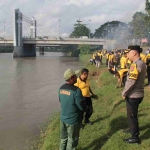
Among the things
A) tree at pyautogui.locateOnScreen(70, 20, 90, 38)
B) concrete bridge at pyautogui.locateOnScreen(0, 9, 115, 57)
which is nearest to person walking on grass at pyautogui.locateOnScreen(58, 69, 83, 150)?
concrete bridge at pyautogui.locateOnScreen(0, 9, 115, 57)

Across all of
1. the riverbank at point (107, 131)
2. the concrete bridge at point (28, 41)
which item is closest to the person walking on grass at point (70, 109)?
the riverbank at point (107, 131)

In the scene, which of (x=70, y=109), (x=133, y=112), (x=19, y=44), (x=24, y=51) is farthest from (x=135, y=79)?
(x=24, y=51)

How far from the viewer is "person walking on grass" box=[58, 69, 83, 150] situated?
14.2 feet

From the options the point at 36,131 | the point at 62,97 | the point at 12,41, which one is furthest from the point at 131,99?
the point at 12,41

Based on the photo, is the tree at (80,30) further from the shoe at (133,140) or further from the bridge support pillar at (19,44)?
the shoe at (133,140)

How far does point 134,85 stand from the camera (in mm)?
4574

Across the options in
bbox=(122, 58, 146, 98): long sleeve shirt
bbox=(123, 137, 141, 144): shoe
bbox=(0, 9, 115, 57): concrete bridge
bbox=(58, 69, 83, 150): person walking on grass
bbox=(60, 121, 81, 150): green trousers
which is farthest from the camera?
bbox=(0, 9, 115, 57): concrete bridge

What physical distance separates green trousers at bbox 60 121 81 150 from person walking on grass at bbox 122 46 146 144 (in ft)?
3.43

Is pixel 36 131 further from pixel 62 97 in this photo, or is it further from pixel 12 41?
pixel 12 41

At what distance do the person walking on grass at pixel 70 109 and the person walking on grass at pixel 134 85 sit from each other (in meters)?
0.94

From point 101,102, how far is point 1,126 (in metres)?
3.57

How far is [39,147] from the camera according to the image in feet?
20.7

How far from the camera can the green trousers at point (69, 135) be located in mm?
4559

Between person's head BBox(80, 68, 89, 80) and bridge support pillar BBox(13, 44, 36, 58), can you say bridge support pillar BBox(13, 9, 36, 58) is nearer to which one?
bridge support pillar BBox(13, 44, 36, 58)
